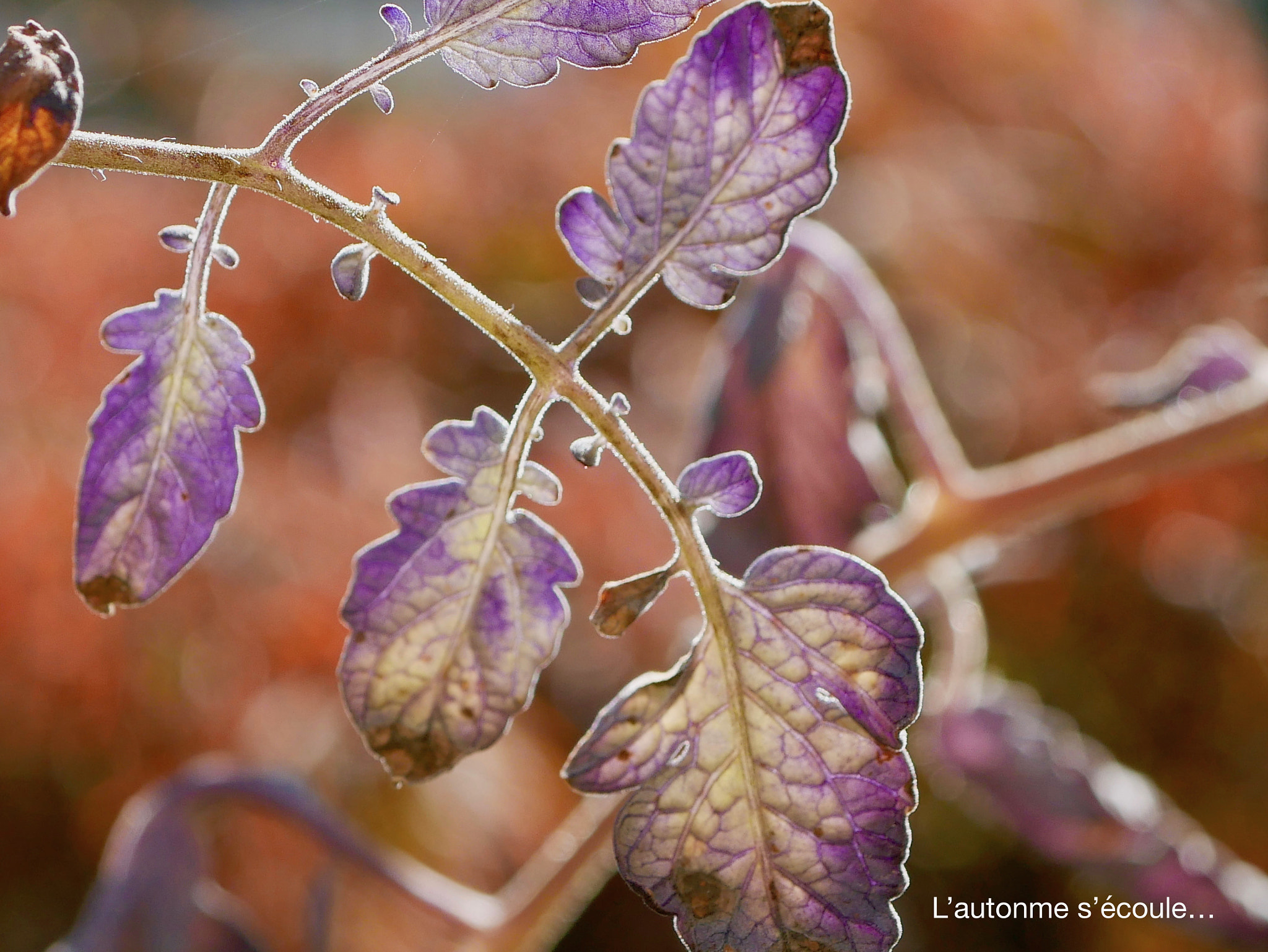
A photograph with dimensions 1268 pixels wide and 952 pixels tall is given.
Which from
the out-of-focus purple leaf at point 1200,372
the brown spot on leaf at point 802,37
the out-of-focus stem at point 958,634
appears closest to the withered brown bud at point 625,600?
the brown spot on leaf at point 802,37

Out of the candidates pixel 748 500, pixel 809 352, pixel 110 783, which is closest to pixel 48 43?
pixel 748 500

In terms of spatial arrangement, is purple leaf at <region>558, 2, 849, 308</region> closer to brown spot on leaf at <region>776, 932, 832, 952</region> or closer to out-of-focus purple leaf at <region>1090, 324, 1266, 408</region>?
brown spot on leaf at <region>776, 932, 832, 952</region>

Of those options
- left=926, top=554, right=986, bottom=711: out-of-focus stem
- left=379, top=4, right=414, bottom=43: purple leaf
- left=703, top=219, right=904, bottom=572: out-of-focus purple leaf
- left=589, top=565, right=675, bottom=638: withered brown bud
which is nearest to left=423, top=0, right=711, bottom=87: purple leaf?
left=379, top=4, right=414, bottom=43: purple leaf

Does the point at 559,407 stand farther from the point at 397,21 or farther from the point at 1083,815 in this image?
the point at 397,21

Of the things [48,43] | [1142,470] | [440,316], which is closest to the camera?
[48,43]

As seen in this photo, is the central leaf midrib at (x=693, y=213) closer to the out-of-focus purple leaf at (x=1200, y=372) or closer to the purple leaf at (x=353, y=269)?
the purple leaf at (x=353, y=269)

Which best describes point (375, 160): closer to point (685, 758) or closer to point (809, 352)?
point (809, 352)
